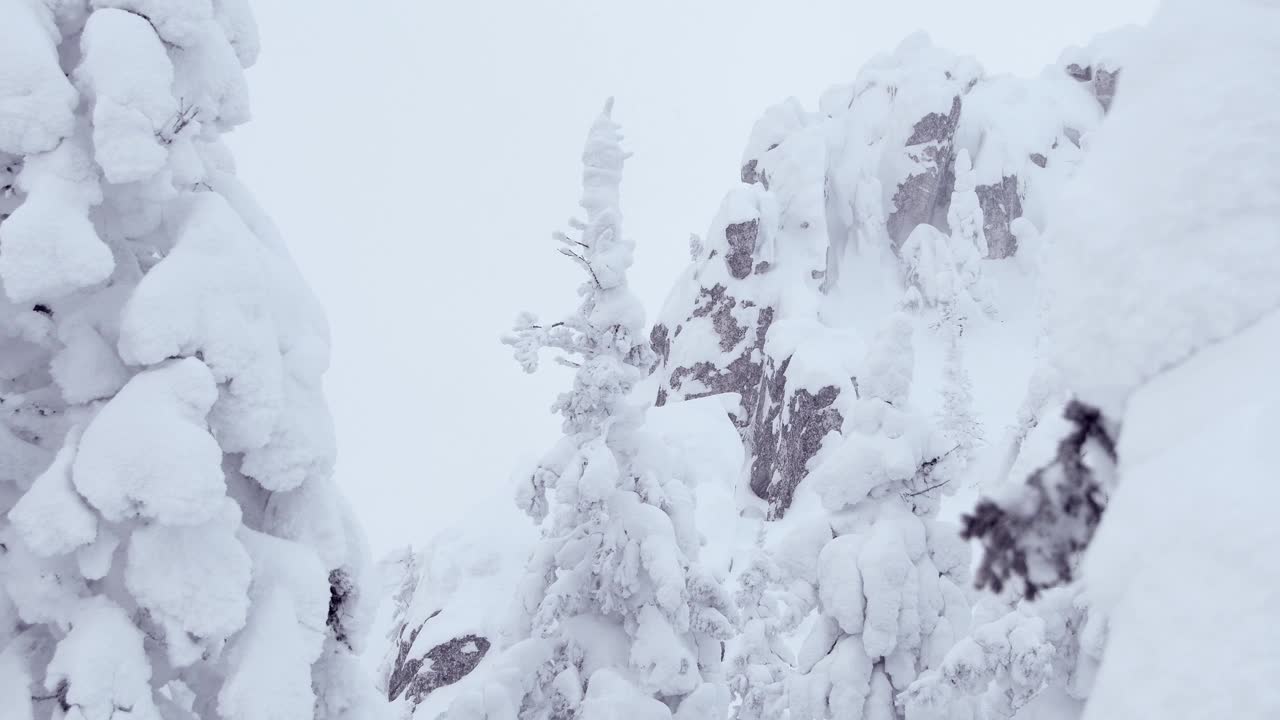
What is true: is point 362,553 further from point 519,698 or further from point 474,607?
point 474,607

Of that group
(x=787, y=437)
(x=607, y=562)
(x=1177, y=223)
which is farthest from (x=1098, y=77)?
(x=1177, y=223)

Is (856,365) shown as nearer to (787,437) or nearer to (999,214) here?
(787,437)

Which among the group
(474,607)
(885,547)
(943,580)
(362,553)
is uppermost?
(362,553)

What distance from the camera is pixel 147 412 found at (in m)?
5.98

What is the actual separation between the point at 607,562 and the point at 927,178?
38095 mm

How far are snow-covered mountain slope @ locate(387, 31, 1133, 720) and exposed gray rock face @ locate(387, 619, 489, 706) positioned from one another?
5 cm

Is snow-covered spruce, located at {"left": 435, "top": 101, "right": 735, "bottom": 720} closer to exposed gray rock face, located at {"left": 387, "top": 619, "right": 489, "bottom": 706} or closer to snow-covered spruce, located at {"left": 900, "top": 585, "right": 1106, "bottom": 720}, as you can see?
snow-covered spruce, located at {"left": 900, "top": 585, "right": 1106, "bottom": 720}

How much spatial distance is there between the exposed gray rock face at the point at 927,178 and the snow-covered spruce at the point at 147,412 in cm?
4005

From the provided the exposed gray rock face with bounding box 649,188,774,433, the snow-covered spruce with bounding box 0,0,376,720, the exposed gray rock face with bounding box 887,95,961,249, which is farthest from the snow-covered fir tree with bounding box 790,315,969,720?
the exposed gray rock face with bounding box 887,95,961,249

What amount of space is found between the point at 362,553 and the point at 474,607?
39.5 feet

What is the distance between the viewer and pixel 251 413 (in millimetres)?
6605

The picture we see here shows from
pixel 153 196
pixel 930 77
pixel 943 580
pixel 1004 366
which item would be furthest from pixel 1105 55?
pixel 153 196

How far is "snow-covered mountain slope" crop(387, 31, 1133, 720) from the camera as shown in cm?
1040

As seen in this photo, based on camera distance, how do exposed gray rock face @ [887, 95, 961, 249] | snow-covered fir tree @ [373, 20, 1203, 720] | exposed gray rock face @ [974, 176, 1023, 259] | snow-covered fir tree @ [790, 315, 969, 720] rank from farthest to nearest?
exposed gray rock face @ [887, 95, 961, 249], exposed gray rock face @ [974, 176, 1023, 259], snow-covered fir tree @ [790, 315, 969, 720], snow-covered fir tree @ [373, 20, 1203, 720]
